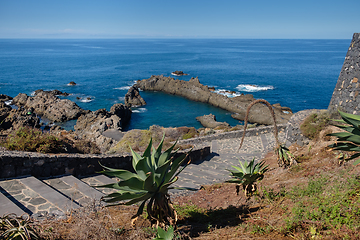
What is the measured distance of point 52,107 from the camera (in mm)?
36750

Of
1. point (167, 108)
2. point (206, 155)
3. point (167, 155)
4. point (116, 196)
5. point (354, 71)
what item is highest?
point (354, 71)

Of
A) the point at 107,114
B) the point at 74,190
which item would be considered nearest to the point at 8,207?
the point at 74,190

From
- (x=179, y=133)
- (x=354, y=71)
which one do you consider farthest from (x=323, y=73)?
(x=354, y=71)

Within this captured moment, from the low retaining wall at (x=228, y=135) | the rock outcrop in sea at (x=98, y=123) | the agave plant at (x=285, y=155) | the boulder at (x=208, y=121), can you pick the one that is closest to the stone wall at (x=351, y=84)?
the agave plant at (x=285, y=155)

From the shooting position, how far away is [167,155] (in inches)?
137

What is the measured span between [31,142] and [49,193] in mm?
2649

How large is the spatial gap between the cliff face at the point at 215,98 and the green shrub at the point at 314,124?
2487 centimetres

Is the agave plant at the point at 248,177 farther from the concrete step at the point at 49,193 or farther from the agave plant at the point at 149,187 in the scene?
the concrete step at the point at 49,193

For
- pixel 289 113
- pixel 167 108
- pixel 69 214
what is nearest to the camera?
pixel 69 214

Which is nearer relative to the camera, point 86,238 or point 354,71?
point 86,238

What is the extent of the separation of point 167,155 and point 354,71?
924 cm

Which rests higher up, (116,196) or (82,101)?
(116,196)

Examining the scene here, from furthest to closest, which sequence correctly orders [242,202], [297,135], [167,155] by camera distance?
[297,135] → [242,202] → [167,155]

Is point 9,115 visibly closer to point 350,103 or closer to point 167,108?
point 167,108
